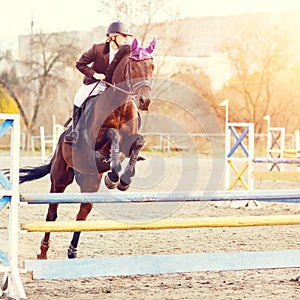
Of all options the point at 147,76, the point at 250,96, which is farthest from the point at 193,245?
the point at 250,96

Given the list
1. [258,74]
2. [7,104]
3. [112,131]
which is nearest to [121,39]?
[112,131]

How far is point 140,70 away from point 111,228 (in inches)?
73.9

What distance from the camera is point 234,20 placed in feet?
135

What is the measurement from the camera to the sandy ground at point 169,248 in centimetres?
500

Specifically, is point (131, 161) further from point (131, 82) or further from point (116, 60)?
point (116, 60)

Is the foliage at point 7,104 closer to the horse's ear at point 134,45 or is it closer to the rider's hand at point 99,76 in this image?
the rider's hand at point 99,76

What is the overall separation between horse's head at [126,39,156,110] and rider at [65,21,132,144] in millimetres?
298

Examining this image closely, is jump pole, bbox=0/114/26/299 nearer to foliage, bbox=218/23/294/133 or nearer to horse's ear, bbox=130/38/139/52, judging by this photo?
horse's ear, bbox=130/38/139/52

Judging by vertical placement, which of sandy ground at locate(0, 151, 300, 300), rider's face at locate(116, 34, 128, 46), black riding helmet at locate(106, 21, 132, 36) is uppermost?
black riding helmet at locate(106, 21, 132, 36)

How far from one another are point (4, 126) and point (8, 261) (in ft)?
2.79

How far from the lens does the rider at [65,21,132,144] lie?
6.43 meters

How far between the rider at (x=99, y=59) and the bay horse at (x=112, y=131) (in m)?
0.08

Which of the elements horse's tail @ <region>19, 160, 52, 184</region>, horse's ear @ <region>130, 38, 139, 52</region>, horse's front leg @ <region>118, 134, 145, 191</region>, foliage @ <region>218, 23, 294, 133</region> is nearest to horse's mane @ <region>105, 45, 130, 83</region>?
horse's ear @ <region>130, 38, 139, 52</region>

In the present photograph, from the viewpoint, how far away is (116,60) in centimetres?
639
